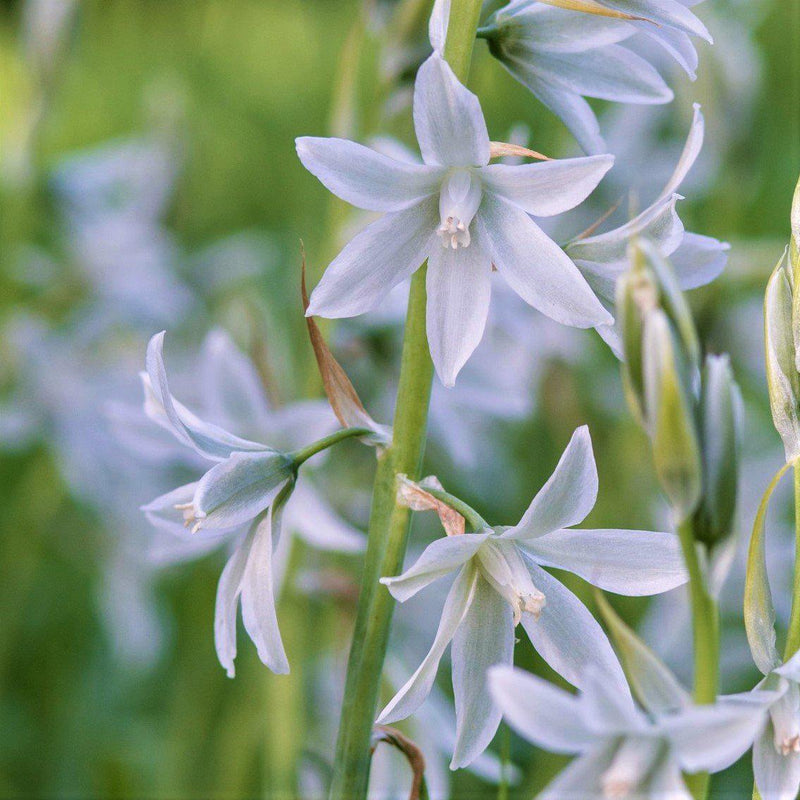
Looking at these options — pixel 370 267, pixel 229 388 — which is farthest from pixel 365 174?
pixel 229 388

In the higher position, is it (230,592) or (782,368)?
(782,368)

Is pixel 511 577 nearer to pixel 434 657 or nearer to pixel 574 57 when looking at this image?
pixel 434 657

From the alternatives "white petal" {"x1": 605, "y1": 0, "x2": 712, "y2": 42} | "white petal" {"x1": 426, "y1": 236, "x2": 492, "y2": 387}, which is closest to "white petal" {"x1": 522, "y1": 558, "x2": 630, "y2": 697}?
"white petal" {"x1": 426, "y1": 236, "x2": 492, "y2": 387}

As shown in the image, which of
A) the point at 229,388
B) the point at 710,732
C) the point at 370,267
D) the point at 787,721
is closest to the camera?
the point at 710,732

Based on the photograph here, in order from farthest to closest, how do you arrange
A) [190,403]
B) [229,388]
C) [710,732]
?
[190,403] < [229,388] < [710,732]

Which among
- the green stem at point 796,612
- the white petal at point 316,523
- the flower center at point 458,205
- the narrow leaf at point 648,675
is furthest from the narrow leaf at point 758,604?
the white petal at point 316,523

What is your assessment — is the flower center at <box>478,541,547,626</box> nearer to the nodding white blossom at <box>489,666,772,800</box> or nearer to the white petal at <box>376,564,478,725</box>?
the white petal at <box>376,564,478,725</box>

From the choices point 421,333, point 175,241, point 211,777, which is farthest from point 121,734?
point 421,333

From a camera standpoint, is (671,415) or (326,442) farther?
(326,442)
